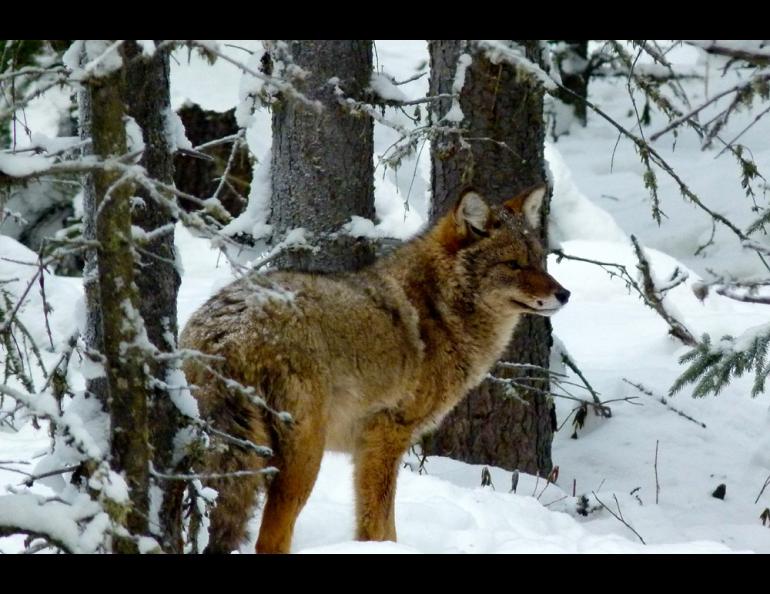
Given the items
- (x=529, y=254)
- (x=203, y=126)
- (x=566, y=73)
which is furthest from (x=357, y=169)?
(x=566, y=73)

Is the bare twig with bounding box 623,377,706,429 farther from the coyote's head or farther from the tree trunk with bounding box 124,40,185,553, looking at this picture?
the tree trunk with bounding box 124,40,185,553

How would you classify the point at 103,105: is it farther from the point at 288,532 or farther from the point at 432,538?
the point at 432,538

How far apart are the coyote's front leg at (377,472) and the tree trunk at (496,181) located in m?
1.96

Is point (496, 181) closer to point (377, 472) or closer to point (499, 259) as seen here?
point (499, 259)

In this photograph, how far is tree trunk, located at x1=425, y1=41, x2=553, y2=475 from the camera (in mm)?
7758

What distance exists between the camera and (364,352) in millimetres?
5812

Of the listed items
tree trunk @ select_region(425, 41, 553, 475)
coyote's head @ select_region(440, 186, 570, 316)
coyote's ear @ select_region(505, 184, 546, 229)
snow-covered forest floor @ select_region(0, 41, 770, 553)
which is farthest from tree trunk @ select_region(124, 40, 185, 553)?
tree trunk @ select_region(425, 41, 553, 475)

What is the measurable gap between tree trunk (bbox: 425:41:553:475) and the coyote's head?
2.87 feet

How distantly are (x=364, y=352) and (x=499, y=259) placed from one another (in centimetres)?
122

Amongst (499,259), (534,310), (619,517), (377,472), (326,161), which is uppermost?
(326,161)

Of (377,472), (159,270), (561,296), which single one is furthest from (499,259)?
(159,270)

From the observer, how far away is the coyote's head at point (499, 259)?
6473 millimetres

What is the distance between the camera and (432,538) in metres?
6.20

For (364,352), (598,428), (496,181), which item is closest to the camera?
(364,352)
